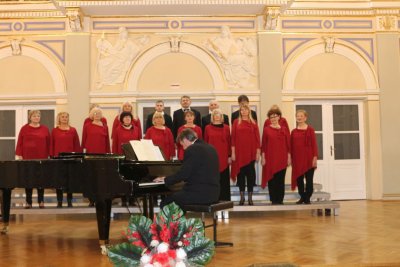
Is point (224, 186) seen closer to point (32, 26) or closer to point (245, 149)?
point (245, 149)

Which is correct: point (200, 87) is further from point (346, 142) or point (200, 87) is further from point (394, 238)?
point (394, 238)

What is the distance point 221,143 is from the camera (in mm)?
6289

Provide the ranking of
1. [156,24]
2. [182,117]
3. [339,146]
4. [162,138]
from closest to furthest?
1. [162,138]
2. [182,117]
3. [156,24]
4. [339,146]

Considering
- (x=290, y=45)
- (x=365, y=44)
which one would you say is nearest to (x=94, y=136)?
(x=290, y=45)

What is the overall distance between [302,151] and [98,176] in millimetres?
3289

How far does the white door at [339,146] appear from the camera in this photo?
8664 mm

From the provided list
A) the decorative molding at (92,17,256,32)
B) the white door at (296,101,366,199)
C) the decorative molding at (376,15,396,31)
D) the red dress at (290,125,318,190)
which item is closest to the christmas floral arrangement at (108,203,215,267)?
the red dress at (290,125,318,190)

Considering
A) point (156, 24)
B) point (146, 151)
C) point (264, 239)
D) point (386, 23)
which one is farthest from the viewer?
point (386, 23)

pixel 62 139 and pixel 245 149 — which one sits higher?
pixel 62 139

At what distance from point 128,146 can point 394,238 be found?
2713 millimetres

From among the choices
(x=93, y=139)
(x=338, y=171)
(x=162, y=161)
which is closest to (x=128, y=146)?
(x=162, y=161)

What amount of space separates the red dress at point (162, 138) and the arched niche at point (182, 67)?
219 centimetres

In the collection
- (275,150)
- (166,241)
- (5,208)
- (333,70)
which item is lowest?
(5,208)

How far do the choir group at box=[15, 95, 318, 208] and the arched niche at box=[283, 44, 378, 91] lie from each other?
2.27 m
